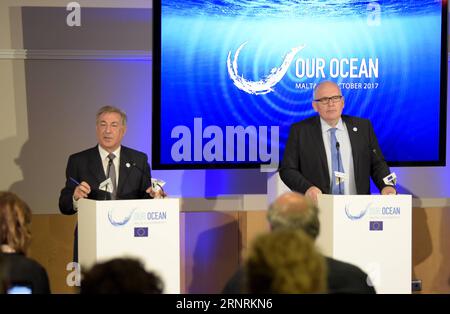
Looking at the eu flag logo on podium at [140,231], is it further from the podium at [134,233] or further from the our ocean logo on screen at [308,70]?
the our ocean logo on screen at [308,70]

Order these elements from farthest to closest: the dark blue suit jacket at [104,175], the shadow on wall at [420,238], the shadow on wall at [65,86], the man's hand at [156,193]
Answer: the shadow on wall at [420,238], the shadow on wall at [65,86], the dark blue suit jacket at [104,175], the man's hand at [156,193]

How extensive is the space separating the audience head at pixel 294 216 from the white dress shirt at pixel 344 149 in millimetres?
2280

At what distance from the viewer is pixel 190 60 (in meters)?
7.16

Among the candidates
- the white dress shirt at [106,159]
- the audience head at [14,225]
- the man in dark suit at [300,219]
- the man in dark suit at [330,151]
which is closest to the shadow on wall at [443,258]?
the man in dark suit at [330,151]

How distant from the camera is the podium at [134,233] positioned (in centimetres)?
540

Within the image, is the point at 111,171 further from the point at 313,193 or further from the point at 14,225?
the point at 14,225

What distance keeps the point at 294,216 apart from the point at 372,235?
71.2 inches

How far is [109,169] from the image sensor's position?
609 cm

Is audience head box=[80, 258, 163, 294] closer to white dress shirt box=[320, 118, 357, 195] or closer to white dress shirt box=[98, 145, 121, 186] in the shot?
white dress shirt box=[98, 145, 121, 186]

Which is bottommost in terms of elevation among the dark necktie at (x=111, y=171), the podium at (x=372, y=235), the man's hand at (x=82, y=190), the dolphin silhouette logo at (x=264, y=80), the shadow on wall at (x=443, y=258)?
the shadow on wall at (x=443, y=258)

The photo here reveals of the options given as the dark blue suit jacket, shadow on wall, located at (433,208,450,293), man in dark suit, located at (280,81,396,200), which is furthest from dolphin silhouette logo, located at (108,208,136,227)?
shadow on wall, located at (433,208,450,293)

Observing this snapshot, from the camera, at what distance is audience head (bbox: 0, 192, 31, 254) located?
383 centimetres
